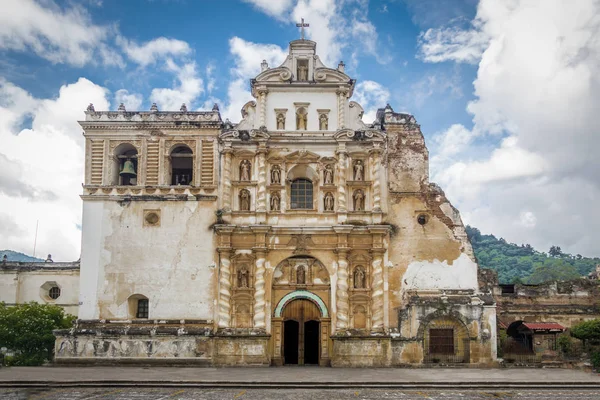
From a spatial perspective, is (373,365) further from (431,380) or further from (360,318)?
(431,380)

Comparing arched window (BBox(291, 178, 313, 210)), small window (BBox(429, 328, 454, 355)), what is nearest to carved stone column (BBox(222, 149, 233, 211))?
arched window (BBox(291, 178, 313, 210))

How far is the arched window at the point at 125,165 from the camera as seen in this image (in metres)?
32.1

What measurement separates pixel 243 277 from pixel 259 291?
114cm

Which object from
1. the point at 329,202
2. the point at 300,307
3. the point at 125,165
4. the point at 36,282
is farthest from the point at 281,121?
the point at 36,282

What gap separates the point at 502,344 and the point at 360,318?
7.29m

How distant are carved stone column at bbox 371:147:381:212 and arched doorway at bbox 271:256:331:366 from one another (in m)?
4.08

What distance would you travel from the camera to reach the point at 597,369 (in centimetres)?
2648

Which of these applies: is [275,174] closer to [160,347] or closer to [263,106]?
[263,106]

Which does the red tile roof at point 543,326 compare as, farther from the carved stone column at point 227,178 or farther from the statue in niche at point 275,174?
the carved stone column at point 227,178

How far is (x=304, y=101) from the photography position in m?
32.0

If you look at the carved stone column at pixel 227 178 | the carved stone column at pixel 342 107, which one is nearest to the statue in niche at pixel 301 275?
the carved stone column at pixel 227 178

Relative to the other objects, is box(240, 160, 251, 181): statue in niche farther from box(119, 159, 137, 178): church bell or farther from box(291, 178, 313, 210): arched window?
box(119, 159, 137, 178): church bell

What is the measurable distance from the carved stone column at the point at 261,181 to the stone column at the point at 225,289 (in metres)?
2.71

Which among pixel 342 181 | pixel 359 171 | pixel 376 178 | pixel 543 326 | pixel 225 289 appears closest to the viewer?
pixel 225 289
